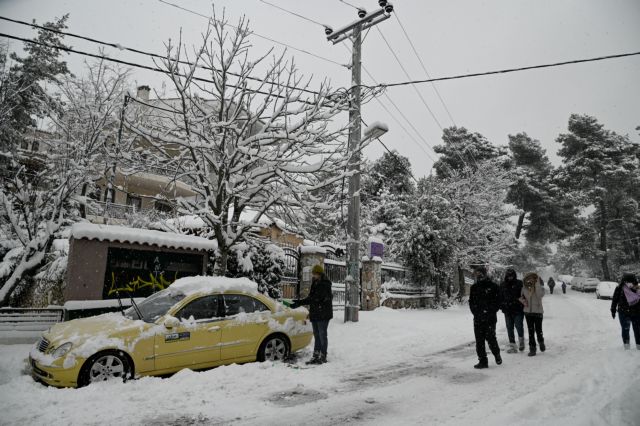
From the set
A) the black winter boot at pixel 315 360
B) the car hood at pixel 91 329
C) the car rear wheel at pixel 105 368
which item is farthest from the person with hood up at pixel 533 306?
the car rear wheel at pixel 105 368

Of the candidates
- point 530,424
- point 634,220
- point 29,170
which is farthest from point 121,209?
point 634,220

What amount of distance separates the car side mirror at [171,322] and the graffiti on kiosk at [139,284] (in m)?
4.07

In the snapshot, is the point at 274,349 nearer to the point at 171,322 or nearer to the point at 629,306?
the point at 171,322

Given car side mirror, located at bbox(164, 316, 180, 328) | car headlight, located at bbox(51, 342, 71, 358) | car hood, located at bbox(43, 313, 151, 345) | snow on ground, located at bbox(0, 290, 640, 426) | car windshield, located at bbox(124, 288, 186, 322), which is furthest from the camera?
car windshield, located at bbox(124, 288, 186, 322)

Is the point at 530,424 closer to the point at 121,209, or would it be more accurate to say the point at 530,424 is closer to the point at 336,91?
the point at 336,91

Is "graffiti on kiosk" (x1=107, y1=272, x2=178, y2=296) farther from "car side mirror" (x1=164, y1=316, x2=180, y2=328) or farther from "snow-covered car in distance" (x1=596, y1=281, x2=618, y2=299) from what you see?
"snow-covered car in distance" (x1=596, y1=281, x2=618, y2=299)

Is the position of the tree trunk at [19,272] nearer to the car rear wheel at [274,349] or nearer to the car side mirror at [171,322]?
the car side mirror at [171,322]

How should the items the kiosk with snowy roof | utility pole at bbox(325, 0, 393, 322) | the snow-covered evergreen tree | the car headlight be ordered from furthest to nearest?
1. the snow-covered evergreen tree
2. utility pole at bbox(325, 0, 393, 322)
3. the kiosk with snowy roof
4. the car headlight

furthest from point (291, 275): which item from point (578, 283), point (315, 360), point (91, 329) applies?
point (578, 283)

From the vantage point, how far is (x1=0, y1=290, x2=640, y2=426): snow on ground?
4.13 m

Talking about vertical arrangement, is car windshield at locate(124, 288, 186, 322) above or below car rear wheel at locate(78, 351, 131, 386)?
above

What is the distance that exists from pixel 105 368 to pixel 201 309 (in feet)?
5.16

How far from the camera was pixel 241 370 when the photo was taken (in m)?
5.94

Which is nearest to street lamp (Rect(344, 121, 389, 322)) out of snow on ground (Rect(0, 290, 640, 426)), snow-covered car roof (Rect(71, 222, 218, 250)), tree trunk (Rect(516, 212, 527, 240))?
snow on ground (Rect(0, 290, 640, 426))
